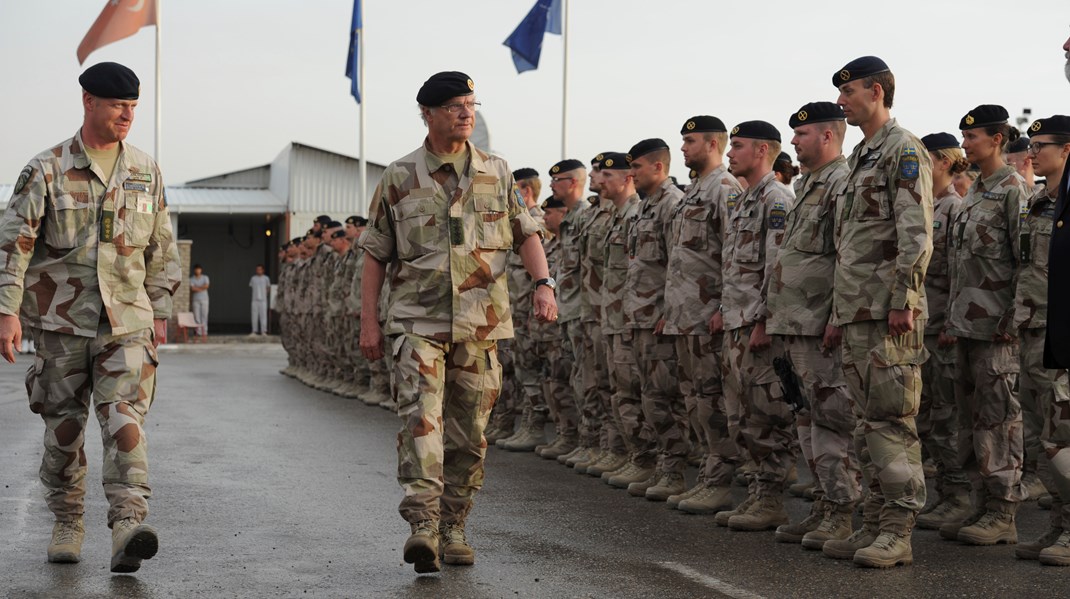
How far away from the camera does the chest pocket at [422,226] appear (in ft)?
20.8

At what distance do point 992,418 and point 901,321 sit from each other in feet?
4.56

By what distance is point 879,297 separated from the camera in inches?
248

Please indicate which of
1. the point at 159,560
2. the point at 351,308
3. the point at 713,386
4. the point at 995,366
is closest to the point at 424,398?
the point at 159,560

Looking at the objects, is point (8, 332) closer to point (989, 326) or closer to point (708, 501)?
point (708, 501)

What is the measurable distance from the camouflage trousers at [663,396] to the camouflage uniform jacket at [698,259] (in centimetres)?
53

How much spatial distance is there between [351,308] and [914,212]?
11.5m

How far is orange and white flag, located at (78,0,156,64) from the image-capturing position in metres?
28.3

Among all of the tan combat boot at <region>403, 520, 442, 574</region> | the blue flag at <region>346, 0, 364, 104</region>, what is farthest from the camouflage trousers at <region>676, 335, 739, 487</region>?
the blue flag at <region>346, 0, 364, 104</region>

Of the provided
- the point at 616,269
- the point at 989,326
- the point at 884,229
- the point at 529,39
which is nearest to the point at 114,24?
the point at 529,39

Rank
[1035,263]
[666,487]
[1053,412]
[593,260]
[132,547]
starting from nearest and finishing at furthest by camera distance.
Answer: [132,547]
[1053,412]
[1035,263]
[666,487]
[593,260]

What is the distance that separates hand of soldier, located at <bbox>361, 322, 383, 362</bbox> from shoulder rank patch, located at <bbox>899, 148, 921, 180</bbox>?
2.57 metres

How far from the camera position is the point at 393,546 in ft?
21.9

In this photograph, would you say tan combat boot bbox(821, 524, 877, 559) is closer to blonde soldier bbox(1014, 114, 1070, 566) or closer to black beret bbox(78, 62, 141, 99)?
blonde soldier bbox(1014, 114, 1070, 566)

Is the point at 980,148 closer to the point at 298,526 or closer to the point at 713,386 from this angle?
the point at 713,386
